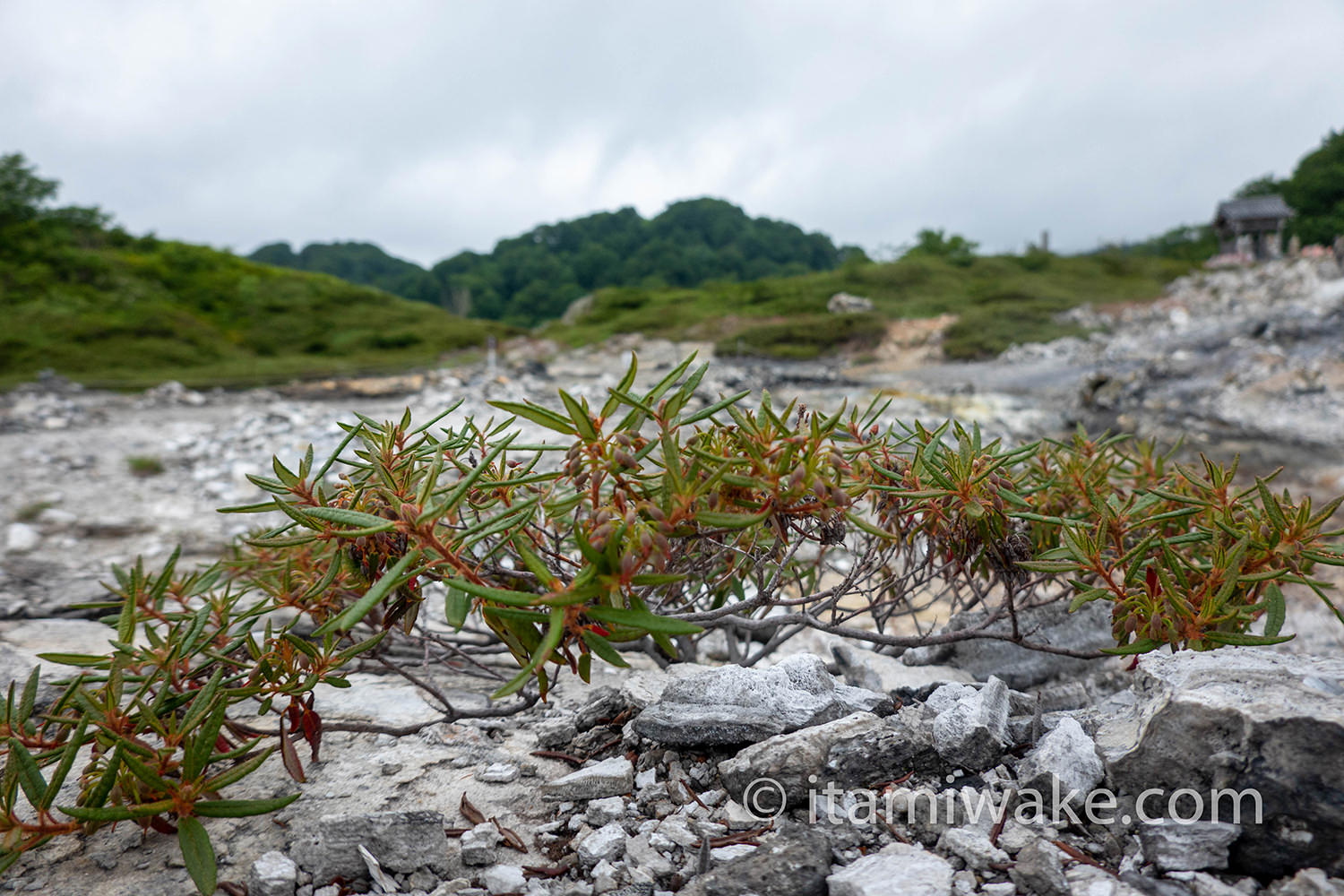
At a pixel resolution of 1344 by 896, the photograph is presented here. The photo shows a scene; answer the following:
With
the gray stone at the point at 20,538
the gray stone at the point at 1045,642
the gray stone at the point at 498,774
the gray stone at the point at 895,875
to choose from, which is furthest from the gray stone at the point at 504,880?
the gray stone at the point at 20,538

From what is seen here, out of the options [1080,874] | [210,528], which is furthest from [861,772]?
[210,528]

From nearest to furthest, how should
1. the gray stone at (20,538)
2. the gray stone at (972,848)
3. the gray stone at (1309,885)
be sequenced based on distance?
1. the gray stone at (1309,885)
2. the gray stone at (972,848)
3. the gray stone at (20,538)

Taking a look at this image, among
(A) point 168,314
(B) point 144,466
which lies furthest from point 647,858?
(A) point 168,314

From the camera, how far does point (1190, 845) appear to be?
102cm

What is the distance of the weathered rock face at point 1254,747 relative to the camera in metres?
0.99

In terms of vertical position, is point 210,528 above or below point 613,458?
below

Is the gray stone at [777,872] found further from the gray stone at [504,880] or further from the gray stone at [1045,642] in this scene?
the gray stone at [1045,642]

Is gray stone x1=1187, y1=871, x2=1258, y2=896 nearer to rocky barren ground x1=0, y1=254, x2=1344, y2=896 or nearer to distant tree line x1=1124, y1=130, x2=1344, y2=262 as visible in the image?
rocky barren ground x1=0, y1=254, x2=1344, y2=896

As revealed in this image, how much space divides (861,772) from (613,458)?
76 centimetres

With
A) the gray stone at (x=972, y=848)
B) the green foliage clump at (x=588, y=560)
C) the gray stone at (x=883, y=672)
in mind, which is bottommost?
the gray stone at (x=883, y=672)

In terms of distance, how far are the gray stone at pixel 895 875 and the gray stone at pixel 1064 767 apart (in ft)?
0.88

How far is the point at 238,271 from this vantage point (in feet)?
78.2

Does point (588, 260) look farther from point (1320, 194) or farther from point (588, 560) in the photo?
point (588, 560)

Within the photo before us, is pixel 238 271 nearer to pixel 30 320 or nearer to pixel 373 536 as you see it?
pixel 30 320
